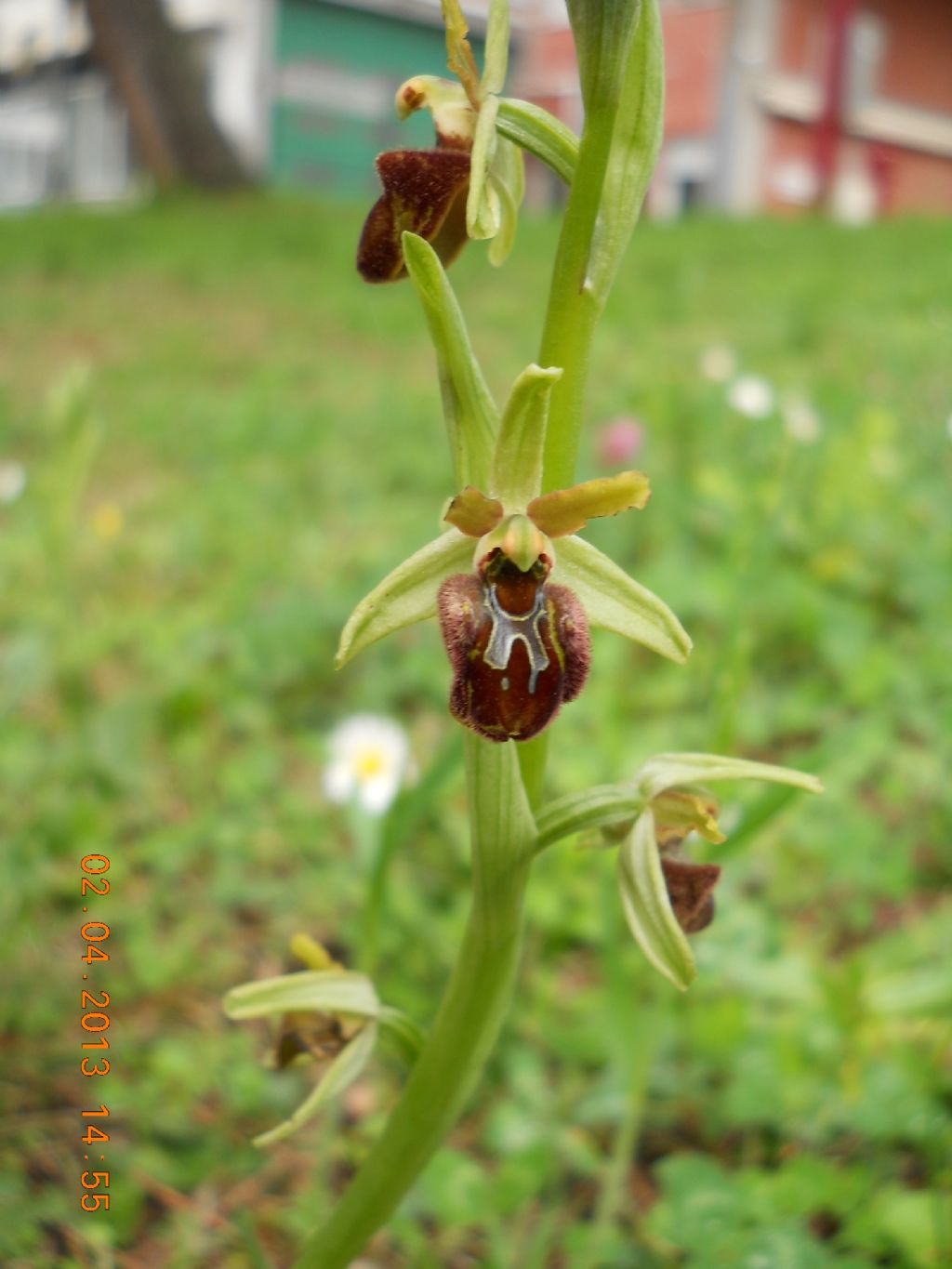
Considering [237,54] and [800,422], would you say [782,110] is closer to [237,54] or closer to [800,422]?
[237,54]

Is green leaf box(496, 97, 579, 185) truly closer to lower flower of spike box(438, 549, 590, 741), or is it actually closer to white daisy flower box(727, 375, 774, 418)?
lower flower of spike box(438, 549, 590, 741)

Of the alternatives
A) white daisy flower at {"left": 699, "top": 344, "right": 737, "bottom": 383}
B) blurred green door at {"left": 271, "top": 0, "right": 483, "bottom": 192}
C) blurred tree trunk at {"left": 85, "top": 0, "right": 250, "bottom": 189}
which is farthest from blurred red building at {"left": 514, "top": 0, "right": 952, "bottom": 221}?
white daisy flower at {"left": 699, "top": 344, "right": 737, "bottom": 383}

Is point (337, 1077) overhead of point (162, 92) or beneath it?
overhead

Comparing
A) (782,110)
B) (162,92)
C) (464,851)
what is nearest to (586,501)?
(464,851)

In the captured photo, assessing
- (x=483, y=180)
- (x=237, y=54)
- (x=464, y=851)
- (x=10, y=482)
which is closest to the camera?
(x=483, y=180)

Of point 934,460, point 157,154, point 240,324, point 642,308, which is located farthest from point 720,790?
point 157,154

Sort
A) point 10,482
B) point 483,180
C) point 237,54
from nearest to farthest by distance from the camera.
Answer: point 483,180 → point 10,482 → point 237,54

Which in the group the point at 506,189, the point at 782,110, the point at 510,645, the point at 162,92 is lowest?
the point at 782,110

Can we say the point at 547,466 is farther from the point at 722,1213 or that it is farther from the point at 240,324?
the point at 240,324

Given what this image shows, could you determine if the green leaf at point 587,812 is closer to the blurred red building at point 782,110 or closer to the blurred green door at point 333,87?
the blurred red building at point 782,110
